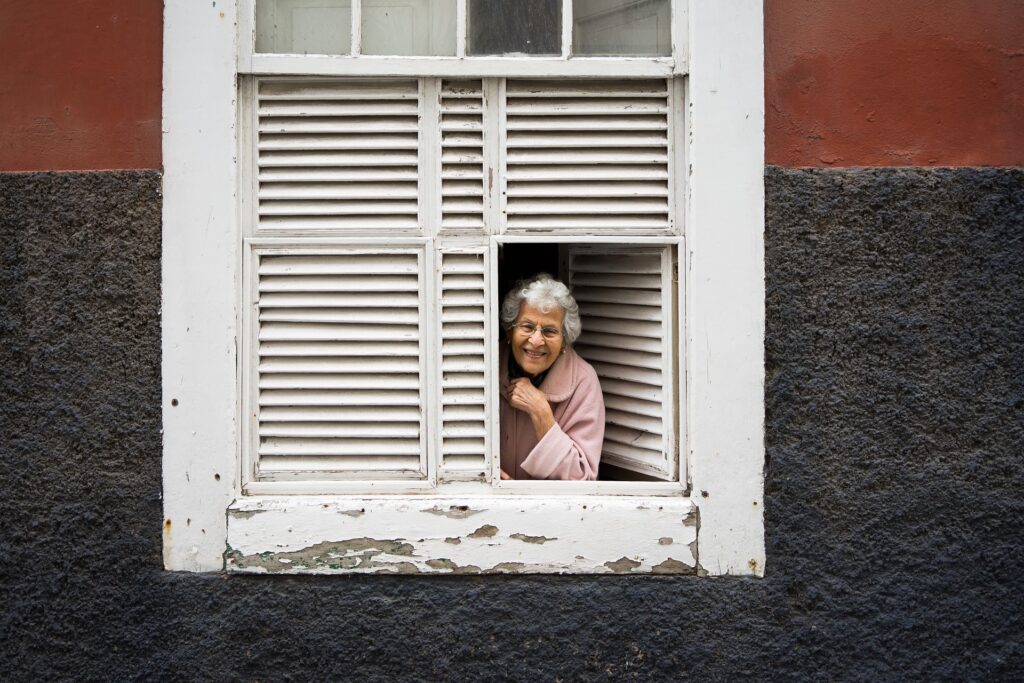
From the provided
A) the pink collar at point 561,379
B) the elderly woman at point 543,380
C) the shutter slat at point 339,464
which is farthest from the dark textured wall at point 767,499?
the pink collar at point 561,379

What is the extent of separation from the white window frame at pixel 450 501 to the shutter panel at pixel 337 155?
0.14 meters

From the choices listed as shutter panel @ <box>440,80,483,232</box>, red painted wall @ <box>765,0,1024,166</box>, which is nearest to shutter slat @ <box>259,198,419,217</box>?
shutter panel @ <box>440,80,483,232</box>

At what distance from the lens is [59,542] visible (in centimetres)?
330

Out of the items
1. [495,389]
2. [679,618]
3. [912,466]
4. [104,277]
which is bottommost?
[679,618]

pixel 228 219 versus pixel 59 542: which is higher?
pixel 228 219

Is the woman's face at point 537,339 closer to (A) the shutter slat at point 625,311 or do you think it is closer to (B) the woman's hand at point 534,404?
(B) the woman's hand at point 534,404

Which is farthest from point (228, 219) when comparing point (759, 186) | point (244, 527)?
point (759, 186)

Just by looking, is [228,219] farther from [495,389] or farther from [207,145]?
[495,389]

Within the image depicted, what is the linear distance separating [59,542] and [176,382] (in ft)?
2.21

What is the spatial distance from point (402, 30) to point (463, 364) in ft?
3.83

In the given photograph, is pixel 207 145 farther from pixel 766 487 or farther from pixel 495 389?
pixel 766 487

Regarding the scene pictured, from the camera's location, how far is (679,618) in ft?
10.8

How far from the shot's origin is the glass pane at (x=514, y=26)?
132 inches

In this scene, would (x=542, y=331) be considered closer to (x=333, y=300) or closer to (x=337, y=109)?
(x=333, y=300)
